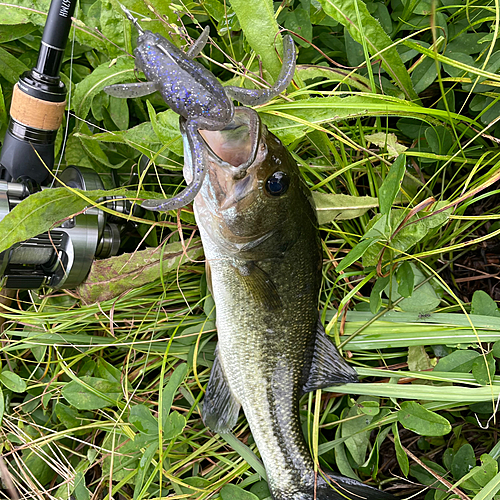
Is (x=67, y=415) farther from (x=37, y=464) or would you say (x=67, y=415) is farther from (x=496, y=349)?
(x=496, y=349)

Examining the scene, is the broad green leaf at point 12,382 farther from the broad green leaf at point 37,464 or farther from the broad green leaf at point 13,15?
the broad green leaf at point 13,15

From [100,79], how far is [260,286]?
1.04m

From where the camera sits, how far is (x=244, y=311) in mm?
1589

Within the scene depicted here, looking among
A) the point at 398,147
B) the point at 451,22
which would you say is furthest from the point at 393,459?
the point at 451,22

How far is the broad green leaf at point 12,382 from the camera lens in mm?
1801

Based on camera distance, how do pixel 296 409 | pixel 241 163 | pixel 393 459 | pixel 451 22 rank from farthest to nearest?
pixel 393 459 < pixel 451 22 < pixel 296 409 < pixel 241 163

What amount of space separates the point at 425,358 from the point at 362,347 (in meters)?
0.27

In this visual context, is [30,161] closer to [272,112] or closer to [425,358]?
[272,112]

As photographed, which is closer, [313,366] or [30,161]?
[30,161]

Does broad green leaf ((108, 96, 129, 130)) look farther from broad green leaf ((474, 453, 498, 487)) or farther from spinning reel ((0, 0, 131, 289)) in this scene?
broad green leaf ((474, 453, 498, 487))

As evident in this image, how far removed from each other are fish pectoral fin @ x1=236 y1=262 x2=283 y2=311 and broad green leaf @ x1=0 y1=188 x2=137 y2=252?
56 cm

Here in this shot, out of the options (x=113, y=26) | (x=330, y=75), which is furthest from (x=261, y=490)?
(x=113, y=26)

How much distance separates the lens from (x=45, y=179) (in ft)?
5.44

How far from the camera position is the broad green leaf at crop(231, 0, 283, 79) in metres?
1.50
